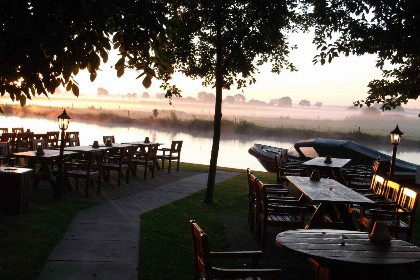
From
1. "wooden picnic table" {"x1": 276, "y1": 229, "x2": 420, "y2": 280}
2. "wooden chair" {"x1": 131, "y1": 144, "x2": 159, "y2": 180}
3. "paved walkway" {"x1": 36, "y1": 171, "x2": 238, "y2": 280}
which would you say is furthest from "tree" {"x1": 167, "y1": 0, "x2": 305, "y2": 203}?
"wooden picnic table" {"x1": 276, "y1": 229, "x2": 420, "y2": 280}

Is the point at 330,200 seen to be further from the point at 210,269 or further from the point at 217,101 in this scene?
the point at 217,101

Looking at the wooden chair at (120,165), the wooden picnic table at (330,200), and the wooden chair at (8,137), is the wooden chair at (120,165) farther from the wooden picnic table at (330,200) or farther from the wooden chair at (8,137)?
the wooden picnic table at (330,200)

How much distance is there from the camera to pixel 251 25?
9695mm

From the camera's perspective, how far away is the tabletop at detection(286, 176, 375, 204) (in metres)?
6.34

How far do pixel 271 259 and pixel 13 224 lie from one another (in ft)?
13.2

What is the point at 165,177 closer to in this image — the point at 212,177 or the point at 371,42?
the point at 212,177

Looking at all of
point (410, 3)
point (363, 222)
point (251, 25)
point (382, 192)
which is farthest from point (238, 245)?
point (410, 3)

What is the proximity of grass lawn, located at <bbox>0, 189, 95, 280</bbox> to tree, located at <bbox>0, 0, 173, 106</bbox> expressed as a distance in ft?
6.61

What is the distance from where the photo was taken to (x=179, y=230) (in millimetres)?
7594

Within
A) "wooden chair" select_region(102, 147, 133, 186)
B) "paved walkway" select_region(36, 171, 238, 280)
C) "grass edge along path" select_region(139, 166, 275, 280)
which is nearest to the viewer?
"paved walkway" select_region(36, 171, 238, 280)

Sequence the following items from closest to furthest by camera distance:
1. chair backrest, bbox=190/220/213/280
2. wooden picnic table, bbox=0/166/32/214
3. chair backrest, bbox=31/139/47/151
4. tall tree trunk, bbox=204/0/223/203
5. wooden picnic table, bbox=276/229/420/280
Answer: chair backrest, bbox=190/220/213/280, wooden picnic table, bbox=276/229/420/280, wooden picnic table, bbox=0/166/32/214, tall tree trunk, bbox=204/0/223/203, chair backrest, bbox=31/139/47/151

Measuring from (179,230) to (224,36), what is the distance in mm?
4291

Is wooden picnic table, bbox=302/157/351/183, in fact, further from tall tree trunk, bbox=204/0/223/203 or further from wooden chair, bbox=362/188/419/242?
wooden chair, bbox=362/188/419/242

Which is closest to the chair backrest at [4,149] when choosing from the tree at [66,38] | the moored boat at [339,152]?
the tree at [66,38]
